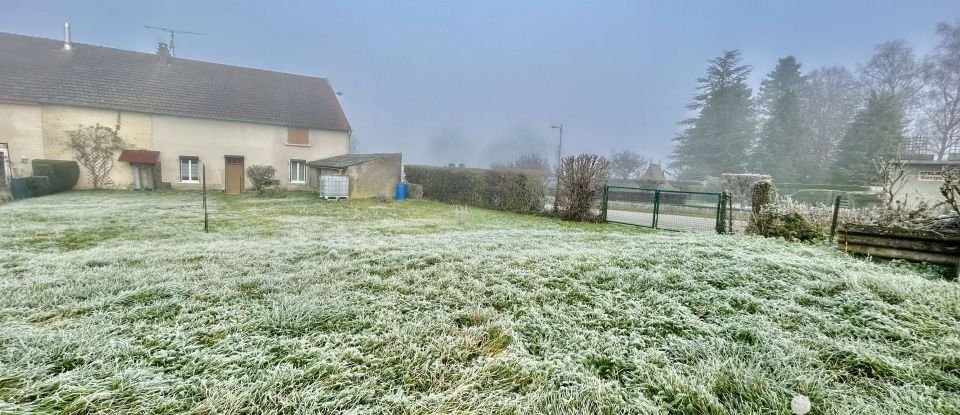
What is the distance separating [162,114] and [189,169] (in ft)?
9.59

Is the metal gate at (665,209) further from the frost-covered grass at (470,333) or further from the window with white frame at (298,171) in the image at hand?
the window with white frame at (298,171)

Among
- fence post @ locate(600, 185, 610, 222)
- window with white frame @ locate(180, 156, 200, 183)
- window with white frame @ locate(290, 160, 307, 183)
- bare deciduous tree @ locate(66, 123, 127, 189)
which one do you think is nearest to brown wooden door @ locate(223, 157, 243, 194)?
window with white frame @ locate(180, 156, 200, 183)

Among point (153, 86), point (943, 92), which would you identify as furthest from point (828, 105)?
point (153, 86)

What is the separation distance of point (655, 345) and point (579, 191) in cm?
942

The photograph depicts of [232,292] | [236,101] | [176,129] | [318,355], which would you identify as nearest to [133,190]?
[176,129]

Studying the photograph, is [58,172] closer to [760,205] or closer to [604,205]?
[604,205]

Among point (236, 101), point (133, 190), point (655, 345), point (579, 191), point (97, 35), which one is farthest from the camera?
point (97, 35)

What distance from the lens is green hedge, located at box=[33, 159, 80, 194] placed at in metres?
14.9

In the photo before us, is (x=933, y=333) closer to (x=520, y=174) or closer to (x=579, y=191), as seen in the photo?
(x=579, y=191)

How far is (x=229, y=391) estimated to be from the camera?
1.96m

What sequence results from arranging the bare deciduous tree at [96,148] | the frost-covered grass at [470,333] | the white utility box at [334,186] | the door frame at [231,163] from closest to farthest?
the frost-covered grass at [470,333] → the white utility box at [334,186] → the bare deciduous tree at [96,148] → the door frame at [231,163]

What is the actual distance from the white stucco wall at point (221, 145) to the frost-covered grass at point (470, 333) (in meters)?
16.4

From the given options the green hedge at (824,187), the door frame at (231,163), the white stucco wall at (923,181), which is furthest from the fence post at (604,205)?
the green hedge at (824,187)

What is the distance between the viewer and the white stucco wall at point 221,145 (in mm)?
18625
